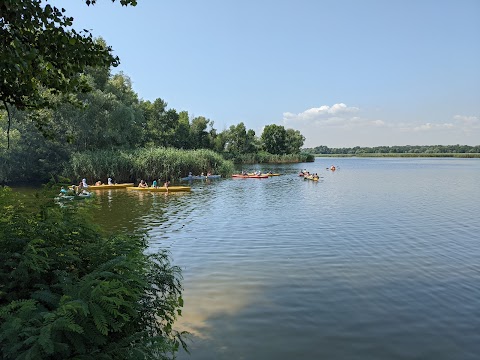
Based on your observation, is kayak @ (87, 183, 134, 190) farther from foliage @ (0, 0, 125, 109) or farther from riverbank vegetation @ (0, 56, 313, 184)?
foliage @ (0, 0, 125, 109)

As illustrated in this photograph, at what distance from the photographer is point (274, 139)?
11850 centimetres

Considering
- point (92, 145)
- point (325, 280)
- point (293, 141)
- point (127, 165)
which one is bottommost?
point (325, 280)

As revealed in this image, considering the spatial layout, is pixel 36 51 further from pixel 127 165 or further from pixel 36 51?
pixel 127 165

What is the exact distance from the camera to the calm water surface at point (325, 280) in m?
7.09

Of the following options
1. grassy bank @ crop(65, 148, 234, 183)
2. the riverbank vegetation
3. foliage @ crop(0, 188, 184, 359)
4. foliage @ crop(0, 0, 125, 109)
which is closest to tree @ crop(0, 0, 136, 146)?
foliage @ crop(0, 0, 125, 109)

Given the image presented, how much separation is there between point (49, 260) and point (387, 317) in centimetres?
712

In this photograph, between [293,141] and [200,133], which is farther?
[293,141]

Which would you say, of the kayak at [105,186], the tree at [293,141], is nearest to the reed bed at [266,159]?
the tree at [293,141]

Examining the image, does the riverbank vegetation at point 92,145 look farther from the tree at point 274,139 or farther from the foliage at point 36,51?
the tree at point 274,139

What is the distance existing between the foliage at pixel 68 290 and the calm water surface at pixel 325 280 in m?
2.62

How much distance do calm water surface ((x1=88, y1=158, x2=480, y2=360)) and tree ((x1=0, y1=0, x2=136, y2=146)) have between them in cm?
557

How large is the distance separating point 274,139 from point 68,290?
116 meters

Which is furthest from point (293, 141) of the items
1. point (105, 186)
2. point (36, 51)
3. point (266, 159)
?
point (36, 51)

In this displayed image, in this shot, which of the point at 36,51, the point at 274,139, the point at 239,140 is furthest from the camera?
the point at 274,139
